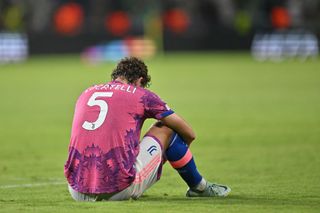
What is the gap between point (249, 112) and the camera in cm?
1777

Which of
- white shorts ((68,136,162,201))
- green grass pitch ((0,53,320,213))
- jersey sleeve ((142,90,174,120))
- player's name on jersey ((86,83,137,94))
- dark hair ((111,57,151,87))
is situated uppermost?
dark hair ((111,57,151,87))

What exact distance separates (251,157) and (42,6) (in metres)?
33.1

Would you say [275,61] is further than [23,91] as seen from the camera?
Yes

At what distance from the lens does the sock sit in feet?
26.7

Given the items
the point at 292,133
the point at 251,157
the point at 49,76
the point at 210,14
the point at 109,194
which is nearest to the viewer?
the point at 109,194

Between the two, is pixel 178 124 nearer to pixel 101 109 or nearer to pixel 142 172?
pixel 142 172

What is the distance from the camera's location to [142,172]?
7.95 m

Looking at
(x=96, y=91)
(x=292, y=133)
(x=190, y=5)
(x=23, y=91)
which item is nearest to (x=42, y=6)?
(x=190, y=5)

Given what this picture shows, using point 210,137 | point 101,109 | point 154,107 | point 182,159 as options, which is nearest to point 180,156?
point 182,159

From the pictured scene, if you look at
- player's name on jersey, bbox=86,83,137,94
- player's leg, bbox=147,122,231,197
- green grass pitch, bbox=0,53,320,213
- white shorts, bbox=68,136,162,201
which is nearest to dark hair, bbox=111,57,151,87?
player's name on jersey, bbox=86,83,137,94

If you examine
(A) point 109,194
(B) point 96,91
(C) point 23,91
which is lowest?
(C) point 23,91

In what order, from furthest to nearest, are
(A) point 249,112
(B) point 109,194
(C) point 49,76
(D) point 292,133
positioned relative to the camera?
(C) point 49,76, (A) point 249,112, (D) point 292,133, (B) point 109,194

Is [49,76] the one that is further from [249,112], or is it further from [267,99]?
[249,112]

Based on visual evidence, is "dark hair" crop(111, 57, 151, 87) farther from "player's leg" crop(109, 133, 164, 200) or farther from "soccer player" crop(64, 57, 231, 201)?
"player's leg" crop(109, 133, 164, 200)
